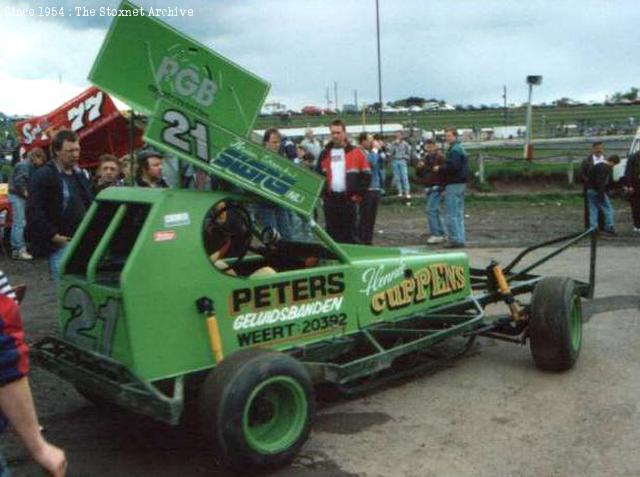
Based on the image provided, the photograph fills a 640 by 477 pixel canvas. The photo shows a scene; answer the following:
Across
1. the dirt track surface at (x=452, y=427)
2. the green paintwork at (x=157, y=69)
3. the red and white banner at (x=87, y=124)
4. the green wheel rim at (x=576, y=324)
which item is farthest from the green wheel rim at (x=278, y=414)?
the red and white banner at (x=87, y=124)

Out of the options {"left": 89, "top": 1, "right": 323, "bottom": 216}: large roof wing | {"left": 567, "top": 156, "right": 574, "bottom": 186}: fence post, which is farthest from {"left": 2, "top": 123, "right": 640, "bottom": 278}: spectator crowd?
{"left": 567, "top": 156, "right": 574, "bottom": 186}: fence post

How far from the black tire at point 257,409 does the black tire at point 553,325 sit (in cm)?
211

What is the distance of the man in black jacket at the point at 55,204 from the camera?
232 inches

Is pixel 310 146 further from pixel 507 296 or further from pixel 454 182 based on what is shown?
pixel 507 296

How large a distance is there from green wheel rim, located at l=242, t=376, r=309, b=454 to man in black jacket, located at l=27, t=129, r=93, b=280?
2.39 meters

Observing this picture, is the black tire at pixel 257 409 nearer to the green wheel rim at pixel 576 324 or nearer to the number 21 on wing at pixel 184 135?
the number 21 on wing at pixel 184 135

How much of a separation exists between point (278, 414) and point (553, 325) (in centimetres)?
230

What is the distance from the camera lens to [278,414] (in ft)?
14.2

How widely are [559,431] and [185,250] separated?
245 cm

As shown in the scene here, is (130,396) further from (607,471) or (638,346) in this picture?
(638,346)

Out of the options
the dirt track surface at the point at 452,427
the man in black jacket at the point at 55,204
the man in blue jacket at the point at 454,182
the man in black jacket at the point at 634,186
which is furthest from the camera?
the man in black jacket at the point at 634,186

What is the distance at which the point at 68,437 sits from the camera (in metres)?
4.77

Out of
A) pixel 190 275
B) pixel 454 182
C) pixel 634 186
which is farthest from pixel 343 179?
pixel 634 186

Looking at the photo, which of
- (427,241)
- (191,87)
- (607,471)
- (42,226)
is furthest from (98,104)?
(607,471)
